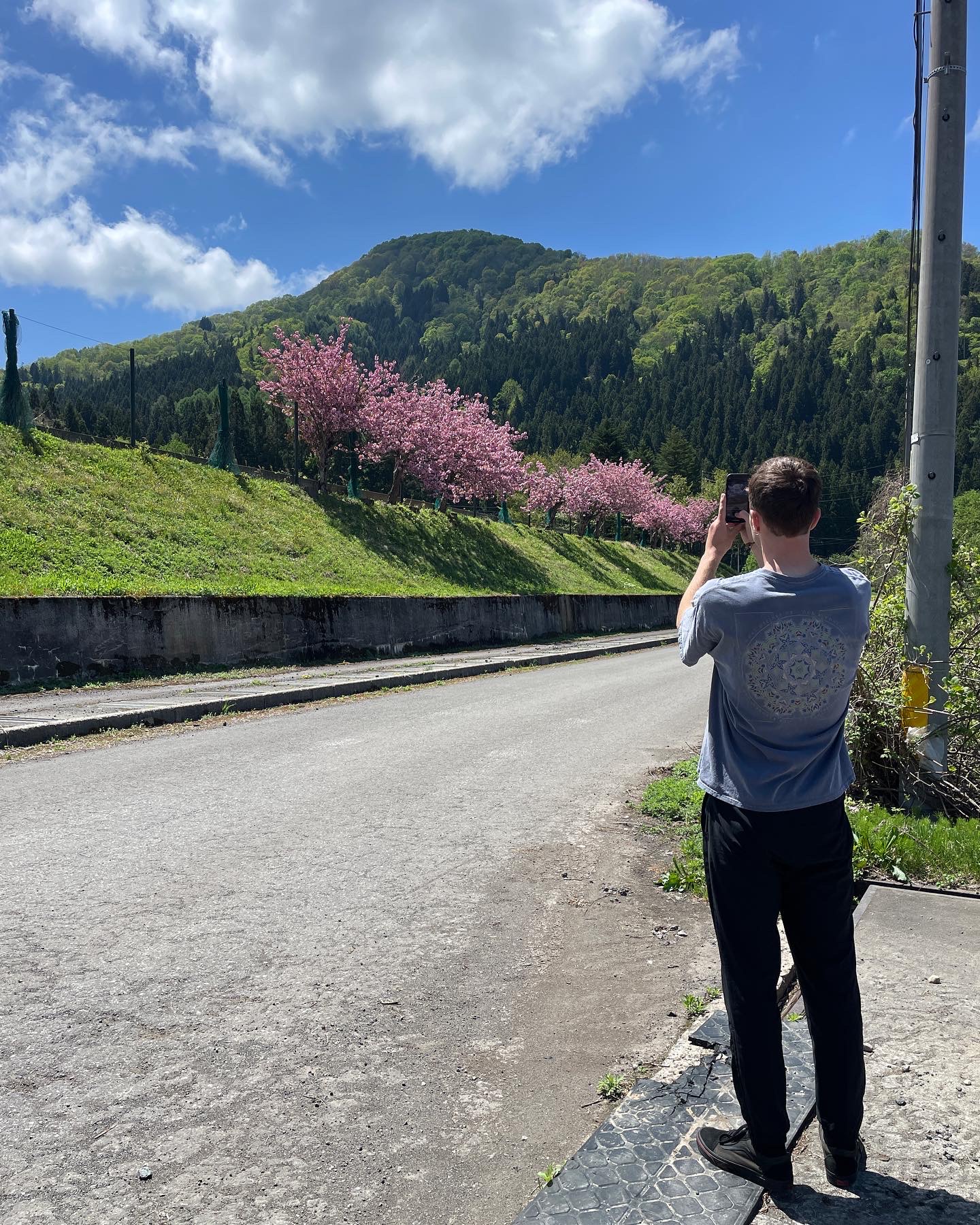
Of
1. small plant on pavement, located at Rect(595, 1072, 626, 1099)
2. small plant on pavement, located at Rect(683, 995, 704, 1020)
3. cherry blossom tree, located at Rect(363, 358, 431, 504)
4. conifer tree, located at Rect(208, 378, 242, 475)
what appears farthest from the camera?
cherry blossom tree, located at Rect(363, 358, 431, 504)

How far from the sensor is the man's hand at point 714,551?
272cm

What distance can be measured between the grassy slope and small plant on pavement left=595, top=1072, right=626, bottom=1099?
13893 millimetres

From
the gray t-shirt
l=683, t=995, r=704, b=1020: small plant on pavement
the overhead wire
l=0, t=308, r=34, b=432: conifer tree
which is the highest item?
l=0, t=308, r=34, b=432: conifer tree

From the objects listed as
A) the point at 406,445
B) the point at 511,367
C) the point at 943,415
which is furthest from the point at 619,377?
the point at 943,415

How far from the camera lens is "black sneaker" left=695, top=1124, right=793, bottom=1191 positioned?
238 centimetres

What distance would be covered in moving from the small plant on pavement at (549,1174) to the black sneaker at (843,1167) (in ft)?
2.32

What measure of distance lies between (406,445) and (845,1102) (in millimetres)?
36301

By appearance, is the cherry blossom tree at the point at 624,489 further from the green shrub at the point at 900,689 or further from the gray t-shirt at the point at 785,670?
the gray t-shirt at the point at 785,670

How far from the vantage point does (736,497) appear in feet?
9.45

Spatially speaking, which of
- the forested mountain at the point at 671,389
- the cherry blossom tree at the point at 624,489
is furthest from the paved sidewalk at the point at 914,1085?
the forested mountain at the point at 671,389

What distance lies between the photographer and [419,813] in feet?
21.7

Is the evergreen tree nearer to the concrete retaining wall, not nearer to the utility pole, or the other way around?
the concrete retaining wall

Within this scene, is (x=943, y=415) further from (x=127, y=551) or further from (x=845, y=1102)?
(x=127, y=551)

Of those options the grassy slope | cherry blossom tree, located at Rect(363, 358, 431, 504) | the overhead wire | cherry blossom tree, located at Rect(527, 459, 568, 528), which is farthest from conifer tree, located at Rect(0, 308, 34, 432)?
cherry blossom tree, located at Rect(527, 459, 568, 528)
